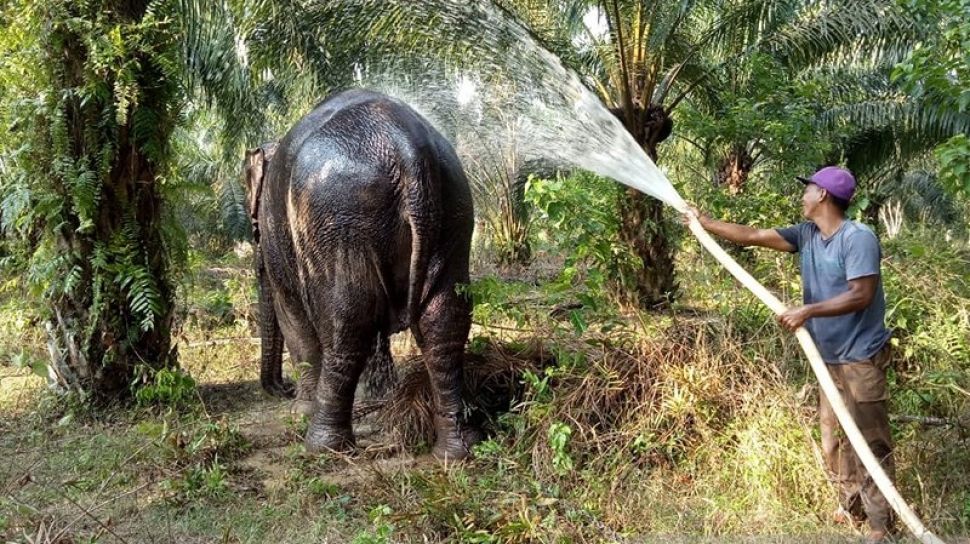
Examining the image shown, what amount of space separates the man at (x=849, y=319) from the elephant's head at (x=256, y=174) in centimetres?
320

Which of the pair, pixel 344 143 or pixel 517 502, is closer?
pixel 517 502

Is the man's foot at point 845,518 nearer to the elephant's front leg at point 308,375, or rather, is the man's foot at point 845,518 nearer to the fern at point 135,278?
the elephant's front leg at point 308,375

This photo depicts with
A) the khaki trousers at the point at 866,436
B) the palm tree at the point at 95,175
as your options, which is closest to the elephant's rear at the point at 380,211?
the palm tree at the point at 95,175

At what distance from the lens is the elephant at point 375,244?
4.21 metres

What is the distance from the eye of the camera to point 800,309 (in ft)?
10.6

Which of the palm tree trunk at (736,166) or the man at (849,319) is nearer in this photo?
the man at (849,319)

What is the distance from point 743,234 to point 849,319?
585mm

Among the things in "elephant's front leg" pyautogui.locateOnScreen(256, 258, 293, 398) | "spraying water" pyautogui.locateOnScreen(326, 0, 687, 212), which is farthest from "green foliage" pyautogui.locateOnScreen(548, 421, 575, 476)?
"elephant's front leg" pyautogui.locateOnScreen(256, 258, 293, 398)

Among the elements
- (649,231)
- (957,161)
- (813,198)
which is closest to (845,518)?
(813,198)

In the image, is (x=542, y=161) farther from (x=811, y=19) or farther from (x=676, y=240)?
(x=811, y=19)

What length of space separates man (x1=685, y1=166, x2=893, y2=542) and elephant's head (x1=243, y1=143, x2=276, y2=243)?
3.20 meters

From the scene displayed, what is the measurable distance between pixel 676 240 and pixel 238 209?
433 inches

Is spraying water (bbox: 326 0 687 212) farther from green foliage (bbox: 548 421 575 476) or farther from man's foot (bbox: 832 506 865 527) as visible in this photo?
man's foot (bbox: 832 506 865 527)

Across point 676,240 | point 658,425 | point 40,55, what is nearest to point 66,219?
point 40,55
